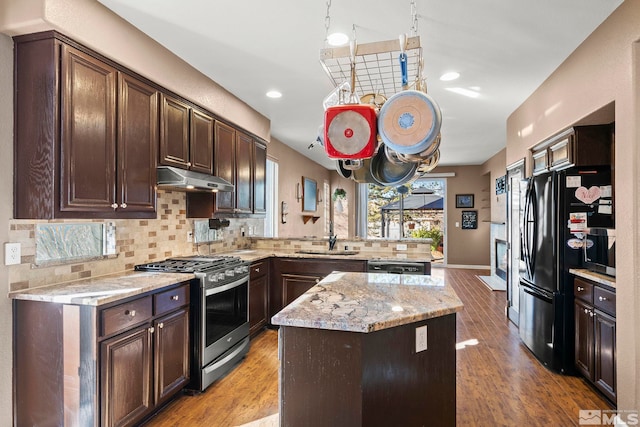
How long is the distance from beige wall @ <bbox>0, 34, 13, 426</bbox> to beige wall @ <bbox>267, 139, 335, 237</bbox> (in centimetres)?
369

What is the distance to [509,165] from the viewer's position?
14.9ft

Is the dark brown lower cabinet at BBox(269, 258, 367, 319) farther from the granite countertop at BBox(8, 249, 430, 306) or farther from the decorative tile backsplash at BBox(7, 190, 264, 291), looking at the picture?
the granite countertop at BBox(8, 249, 430, 306)

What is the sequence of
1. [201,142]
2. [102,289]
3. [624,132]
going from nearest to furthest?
1. [102,289]
2. [624,132]
3. [201,142]

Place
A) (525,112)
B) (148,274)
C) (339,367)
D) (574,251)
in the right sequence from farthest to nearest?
(525,112)
(574,251)
(148,274)
(339,367)

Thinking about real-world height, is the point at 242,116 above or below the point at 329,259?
above

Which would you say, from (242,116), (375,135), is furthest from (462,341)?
(242,116)

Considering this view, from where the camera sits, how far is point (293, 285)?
404 centimetres

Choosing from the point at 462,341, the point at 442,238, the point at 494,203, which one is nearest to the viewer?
the point at 462,341

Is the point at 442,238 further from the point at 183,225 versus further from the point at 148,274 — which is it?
the point at 148,274

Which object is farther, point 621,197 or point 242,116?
point 242,116

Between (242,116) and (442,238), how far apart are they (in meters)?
7.27

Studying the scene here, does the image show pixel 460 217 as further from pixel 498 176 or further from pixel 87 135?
pixel 87 135

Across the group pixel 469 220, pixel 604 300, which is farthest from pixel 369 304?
pixel 469 220

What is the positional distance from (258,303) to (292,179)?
3.25 m
